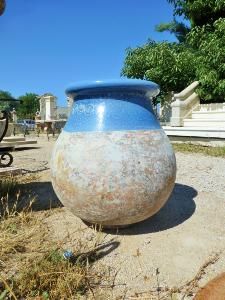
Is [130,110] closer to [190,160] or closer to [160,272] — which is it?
[160,272]

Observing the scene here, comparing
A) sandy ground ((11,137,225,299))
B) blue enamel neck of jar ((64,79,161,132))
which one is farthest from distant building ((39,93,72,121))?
blue enamel neck of jar ((64,79,161,132))

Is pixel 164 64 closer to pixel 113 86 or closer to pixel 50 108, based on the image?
pixel 50 108

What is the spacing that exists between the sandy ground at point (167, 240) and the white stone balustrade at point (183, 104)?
32.8ft

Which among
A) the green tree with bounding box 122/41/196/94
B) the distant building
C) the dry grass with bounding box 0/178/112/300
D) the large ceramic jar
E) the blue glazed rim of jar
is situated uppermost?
the green tree with bounding box 122/41/196/94

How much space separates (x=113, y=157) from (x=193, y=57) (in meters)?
14.2

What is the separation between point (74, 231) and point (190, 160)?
16.3ft

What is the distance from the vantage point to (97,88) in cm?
337

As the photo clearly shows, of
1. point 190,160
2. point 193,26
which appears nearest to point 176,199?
point 190,160

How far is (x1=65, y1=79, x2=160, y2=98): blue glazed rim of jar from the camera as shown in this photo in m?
3.31

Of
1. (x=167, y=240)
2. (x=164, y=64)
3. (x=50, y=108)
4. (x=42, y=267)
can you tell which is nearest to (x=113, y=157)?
(x=167, y=240)

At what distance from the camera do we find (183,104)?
15188mm

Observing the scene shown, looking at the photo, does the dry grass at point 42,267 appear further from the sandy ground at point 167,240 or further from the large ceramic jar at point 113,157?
the large ceramic jar at point 113,157

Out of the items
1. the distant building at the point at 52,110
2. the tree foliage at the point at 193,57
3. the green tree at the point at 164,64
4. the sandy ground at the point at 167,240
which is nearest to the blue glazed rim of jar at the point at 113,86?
the sandy ground at the point at 167,240

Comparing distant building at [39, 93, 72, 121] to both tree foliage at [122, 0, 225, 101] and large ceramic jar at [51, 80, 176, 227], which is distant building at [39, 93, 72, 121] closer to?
tree foliage at [122, 0, 225, 101]
